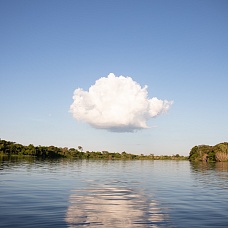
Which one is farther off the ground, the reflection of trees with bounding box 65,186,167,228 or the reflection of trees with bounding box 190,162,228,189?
the reflection of trees with bounding box 65,186,167,228

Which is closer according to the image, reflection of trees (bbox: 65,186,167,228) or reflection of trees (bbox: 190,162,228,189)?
reflection of trees (bbox: 65,186,167,228)

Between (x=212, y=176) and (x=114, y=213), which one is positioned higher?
(x=114, y=213)

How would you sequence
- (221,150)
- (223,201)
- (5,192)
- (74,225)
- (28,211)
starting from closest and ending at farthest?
1. (74,225)
2. (28,211)
3. (223,201)
4. (5,192)
5. (221,150)

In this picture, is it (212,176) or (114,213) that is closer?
(114,213)

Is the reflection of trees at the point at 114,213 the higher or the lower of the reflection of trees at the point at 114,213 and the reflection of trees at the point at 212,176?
the higher

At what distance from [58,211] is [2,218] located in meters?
4.07

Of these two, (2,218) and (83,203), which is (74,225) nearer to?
(2,218)

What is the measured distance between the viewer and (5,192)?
92.7ft

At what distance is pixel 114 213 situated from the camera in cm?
1897

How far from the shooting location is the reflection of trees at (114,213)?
1611cm

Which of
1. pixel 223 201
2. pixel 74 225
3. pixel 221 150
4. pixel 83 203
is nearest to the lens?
pixel 74 225

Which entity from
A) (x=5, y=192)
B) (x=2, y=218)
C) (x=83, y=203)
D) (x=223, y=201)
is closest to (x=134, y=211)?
(x=83, y=203)

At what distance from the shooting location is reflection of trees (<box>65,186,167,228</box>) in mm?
16109

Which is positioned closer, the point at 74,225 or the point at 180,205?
the point at 74,225
